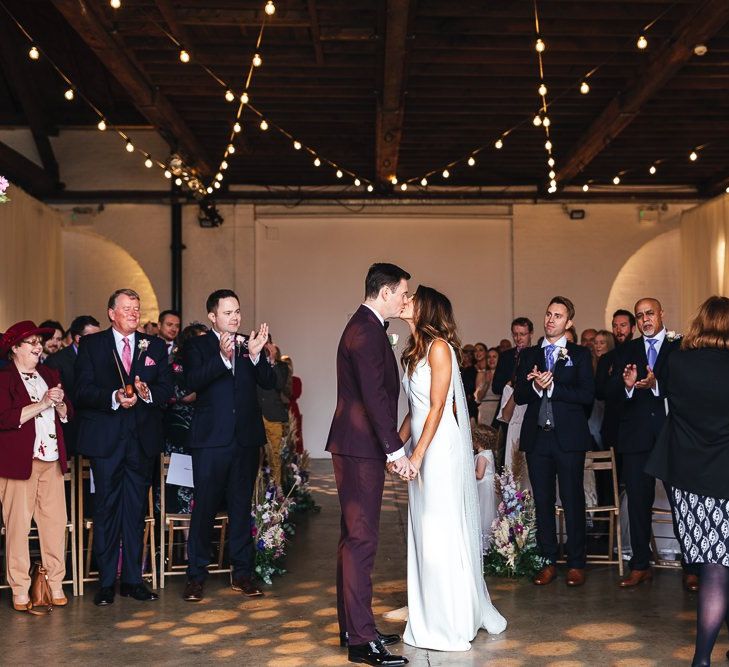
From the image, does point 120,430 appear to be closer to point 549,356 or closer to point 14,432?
point 14,432

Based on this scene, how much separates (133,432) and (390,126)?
5.29m

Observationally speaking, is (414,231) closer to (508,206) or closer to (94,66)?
(508,206)

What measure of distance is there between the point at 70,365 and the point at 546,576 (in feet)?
Result: 11.4

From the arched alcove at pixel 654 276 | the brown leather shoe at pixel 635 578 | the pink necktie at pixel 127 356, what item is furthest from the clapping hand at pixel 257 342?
the arched alcove at pixel 654 276

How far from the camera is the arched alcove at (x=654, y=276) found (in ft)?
50.7

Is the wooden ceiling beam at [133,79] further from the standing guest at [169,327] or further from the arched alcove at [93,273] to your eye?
the arched alcove at [93,273]

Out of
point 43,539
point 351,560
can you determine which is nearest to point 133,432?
point 43,539

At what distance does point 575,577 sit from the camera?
595 cm

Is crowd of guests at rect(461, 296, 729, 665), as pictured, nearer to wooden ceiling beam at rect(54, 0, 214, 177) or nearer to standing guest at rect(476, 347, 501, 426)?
standing guest at rect(476, 347, 501, 426)

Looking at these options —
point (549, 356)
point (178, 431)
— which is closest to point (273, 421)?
point (178, 431)

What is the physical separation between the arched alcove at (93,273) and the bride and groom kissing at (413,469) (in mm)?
10894

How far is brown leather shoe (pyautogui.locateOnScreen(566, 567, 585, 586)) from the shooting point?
593 cm

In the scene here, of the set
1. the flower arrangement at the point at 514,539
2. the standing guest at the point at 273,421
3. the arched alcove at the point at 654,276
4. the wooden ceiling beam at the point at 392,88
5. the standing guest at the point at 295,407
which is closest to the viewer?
the flower arrangement at the point at 514,539

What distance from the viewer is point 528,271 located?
1434cm
